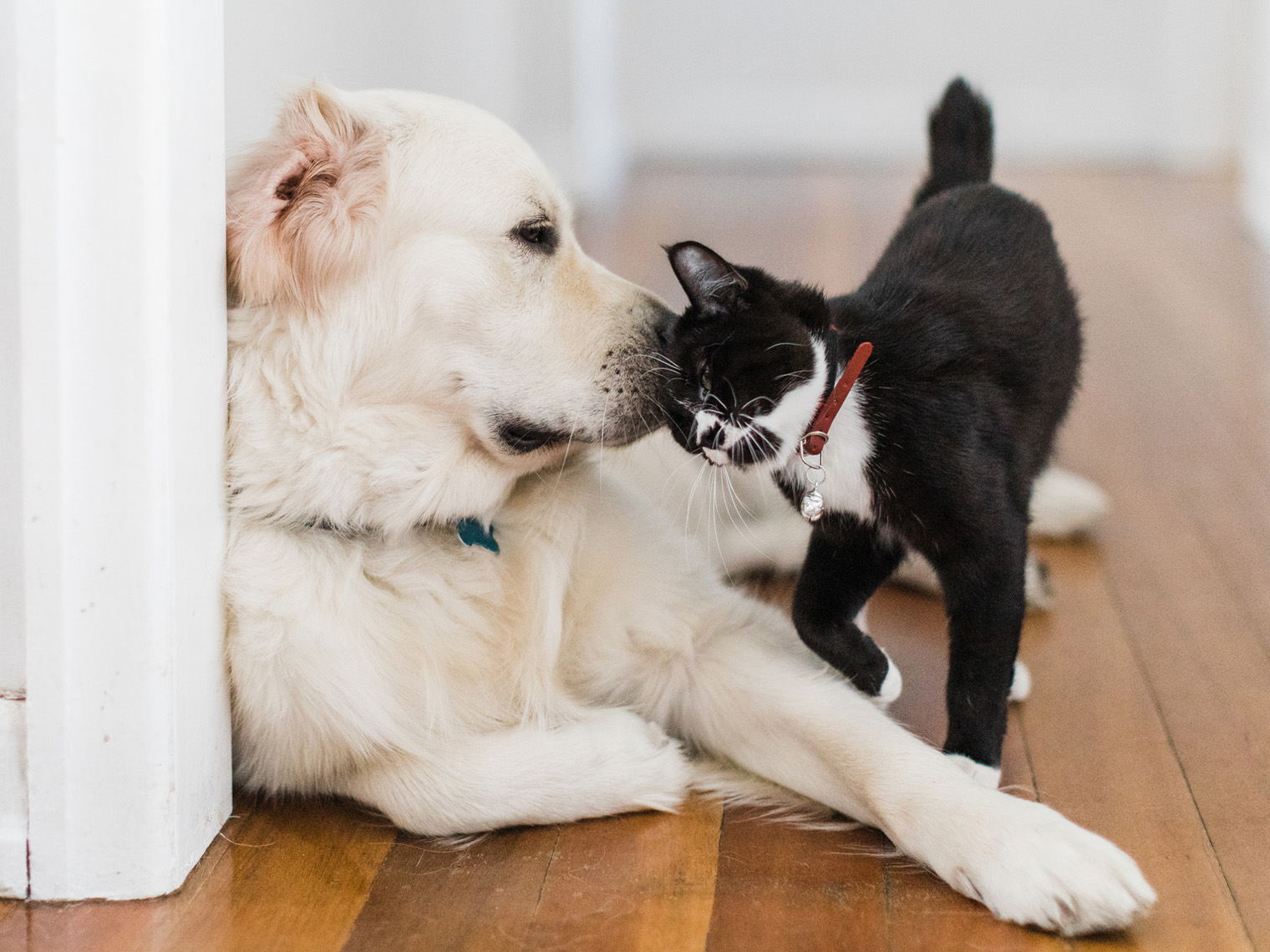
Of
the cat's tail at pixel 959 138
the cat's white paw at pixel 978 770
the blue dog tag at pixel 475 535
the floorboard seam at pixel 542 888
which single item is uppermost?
the cat's tail at pixel 959 138

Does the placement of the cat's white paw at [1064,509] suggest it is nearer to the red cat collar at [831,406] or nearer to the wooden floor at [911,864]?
the wooden floor at [911,864]

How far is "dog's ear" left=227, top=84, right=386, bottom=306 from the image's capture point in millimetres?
1280

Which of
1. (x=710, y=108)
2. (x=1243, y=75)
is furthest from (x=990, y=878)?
(x=710, y=108)

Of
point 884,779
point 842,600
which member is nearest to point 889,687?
point 842,600

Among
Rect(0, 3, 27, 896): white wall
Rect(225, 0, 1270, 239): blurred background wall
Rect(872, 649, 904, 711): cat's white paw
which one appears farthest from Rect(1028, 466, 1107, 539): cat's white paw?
Rect(225, 0, 1270, 239): blurred background wall

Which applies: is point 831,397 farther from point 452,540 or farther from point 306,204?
point 306,204

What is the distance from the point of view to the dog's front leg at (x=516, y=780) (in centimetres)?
133

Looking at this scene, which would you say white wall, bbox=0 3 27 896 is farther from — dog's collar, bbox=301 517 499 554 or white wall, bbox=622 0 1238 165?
white wall, bbox=622 0 1238 165

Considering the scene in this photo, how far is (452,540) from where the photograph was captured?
1456mm

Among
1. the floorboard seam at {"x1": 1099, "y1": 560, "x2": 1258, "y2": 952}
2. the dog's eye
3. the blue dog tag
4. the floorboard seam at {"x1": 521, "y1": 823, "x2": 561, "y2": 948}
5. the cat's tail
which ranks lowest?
the floorboard seam at {"x1": 521, "y1": 823, "x2": 561, "y2": 948}

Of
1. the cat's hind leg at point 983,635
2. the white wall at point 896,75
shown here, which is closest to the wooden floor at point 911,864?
the cat's hind leg at point 983,635

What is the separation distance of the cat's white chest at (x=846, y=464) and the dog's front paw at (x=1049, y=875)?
0.36m

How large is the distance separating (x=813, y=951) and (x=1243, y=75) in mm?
6172

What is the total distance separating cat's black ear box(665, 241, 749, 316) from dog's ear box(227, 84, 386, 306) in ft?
1.10
